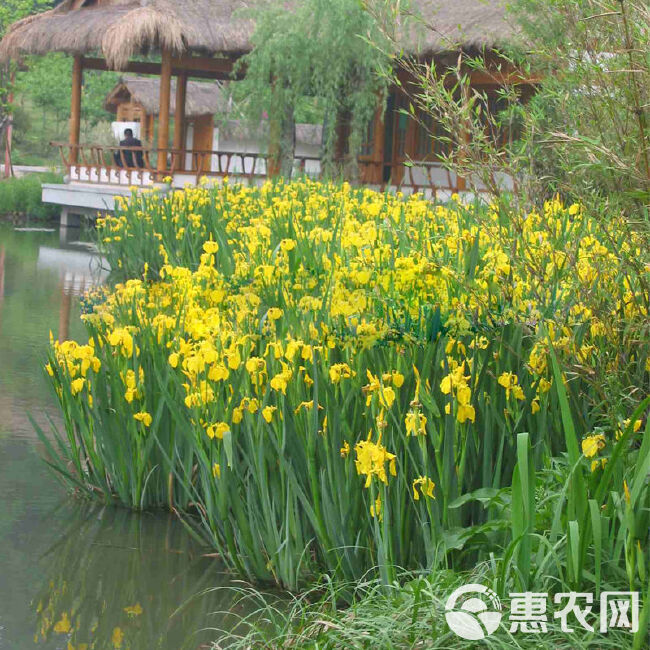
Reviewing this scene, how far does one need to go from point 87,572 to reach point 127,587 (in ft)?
0.66

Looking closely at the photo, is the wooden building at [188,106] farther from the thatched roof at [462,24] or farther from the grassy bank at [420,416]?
the grassy bank at [420,416]

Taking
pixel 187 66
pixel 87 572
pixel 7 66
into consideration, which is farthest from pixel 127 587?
pixel 7 66

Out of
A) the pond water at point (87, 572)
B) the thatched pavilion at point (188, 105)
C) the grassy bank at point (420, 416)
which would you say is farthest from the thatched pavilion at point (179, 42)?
the grassy bank at point (420, 416)

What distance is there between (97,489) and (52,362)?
55cm

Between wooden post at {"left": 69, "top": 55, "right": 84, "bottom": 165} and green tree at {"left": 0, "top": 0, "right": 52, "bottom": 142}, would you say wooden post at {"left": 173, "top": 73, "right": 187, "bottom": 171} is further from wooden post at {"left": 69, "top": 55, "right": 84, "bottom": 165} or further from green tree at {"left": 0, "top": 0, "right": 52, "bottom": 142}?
green tree at {"left": 0, "top": 0, "right": 52, "bottom": 142}

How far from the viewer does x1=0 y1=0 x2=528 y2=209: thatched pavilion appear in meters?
17.9

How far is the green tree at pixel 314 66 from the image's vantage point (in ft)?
52.6

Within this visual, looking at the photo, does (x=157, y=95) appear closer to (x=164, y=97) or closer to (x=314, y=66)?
(x=164, y=97)

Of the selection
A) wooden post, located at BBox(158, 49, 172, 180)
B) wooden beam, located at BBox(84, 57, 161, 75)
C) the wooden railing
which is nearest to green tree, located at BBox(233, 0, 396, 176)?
the wooden railing

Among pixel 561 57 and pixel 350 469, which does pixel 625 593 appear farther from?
pixel 561 57

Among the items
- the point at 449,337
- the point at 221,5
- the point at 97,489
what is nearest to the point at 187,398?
the point at 449,337

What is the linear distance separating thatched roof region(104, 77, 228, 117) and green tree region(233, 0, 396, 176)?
15.2 meters

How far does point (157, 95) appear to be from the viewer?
119 ft

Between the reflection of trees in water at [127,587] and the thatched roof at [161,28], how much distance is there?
1291 centimetres
